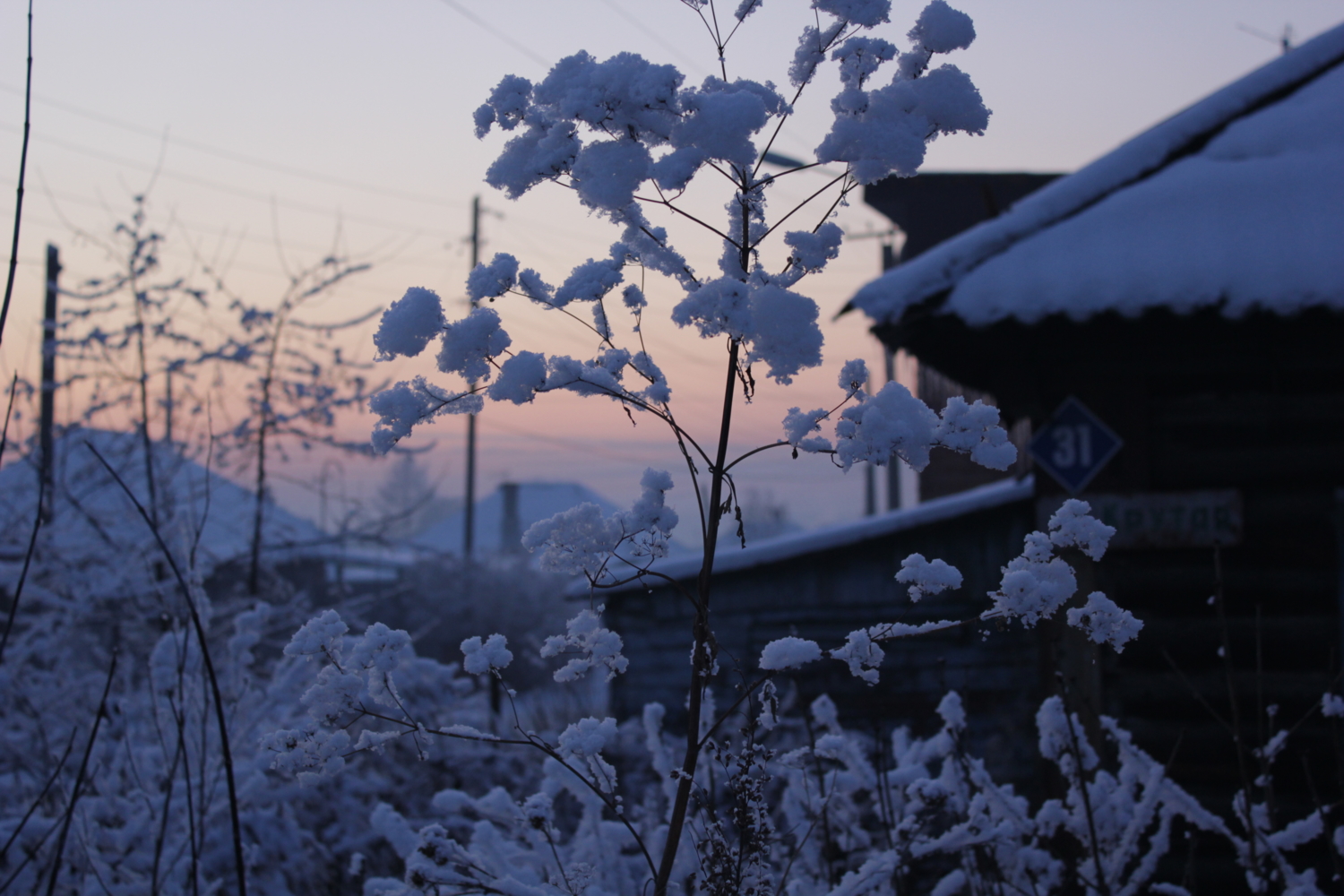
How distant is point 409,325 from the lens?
1.18 m

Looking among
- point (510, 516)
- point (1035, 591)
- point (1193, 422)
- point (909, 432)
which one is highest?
point (510, 516)

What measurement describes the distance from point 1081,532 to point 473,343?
791 millimetres

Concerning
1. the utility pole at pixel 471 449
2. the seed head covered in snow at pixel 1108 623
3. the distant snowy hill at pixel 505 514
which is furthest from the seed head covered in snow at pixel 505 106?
the distant snowy hill at pixel 505 514

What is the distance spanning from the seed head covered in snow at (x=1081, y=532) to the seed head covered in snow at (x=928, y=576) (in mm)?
151

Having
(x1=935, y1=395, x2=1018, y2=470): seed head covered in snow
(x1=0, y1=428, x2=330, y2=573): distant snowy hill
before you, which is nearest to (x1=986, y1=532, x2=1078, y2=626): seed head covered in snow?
(x1=935, y1=395, x2=1018, y2=470): seed head covered in snow

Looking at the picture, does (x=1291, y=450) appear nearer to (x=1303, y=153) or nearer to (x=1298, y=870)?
(x=1303, y=153)

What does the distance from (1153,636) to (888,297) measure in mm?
1855

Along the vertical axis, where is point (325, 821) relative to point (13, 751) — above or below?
below

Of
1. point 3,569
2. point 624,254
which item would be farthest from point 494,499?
point 624,254

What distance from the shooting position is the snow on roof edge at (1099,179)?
420 centimetres

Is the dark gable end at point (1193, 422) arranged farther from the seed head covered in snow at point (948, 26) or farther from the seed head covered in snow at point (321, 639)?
the seed head covered in snow at point (321, 639)

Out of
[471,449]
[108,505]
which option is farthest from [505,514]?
[108,505]

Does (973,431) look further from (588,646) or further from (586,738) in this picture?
(586,738)

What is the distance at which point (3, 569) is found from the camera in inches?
277
